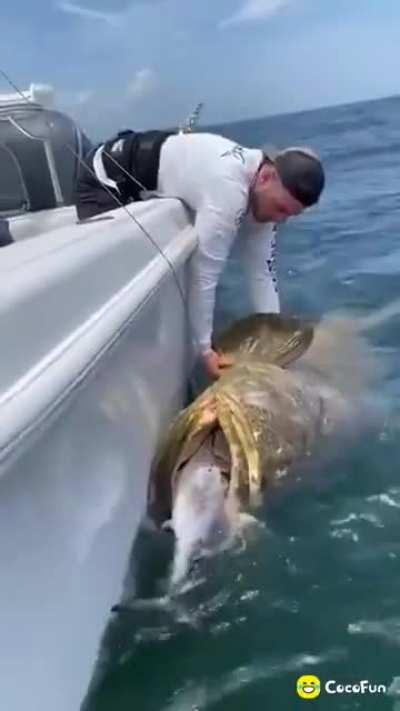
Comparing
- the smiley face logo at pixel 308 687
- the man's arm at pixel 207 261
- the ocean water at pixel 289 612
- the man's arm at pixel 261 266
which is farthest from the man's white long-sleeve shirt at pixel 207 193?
the smiley face logo at pixel 308 687

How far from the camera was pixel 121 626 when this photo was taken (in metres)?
2.37

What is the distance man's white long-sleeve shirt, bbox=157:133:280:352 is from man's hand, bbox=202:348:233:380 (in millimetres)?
29

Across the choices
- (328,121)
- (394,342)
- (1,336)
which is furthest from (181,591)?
(328,121)

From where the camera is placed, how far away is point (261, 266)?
13.2 ft

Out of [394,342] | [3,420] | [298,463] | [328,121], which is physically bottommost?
[328,121]

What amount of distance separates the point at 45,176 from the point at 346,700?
109 inches

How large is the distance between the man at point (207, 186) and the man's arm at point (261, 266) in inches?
1.7

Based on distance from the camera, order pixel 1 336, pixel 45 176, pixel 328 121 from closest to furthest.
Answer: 1. pixel 1 336
2. pixel 45 176
3. pixel 328 121

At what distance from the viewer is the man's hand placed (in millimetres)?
3490

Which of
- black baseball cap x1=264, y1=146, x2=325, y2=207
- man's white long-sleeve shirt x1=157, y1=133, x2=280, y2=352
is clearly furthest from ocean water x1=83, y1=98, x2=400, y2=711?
black baseball cap x1=264, y1=146, x2=325, y2=207

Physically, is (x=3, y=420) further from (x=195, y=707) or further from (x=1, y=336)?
(x=195, y=707)

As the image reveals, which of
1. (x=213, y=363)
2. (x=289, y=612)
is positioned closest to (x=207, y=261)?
(x=213, y=363)

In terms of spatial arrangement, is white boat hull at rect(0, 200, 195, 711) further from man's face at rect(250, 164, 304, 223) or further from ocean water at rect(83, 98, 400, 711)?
man's face at rect(250, 164, 304, 223)

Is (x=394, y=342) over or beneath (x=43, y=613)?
beneath
